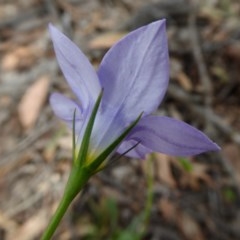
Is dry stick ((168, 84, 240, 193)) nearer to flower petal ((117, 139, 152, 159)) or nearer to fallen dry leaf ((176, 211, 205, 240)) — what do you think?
fallen dry leaf ((176, 211, 205, 240))

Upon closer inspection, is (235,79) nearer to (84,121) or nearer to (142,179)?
(142,179)

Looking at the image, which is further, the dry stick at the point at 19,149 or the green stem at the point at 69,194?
the dry stick at the point at 19,149

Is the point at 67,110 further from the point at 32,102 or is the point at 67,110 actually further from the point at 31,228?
the point at 32,102

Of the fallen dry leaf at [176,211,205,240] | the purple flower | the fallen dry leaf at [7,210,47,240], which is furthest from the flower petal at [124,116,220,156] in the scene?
the fallen dry leaf at [176,211,205,240]

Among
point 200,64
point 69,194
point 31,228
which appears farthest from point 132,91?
point 200,64

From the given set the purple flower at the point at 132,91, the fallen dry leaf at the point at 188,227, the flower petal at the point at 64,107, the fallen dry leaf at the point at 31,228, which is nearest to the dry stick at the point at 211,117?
the fallen dry leaf at the point at 188,227

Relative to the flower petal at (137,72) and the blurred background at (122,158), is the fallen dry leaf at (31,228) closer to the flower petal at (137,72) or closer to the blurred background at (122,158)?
the blurred background at (122,158)

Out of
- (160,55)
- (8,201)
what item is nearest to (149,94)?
(160,55)
